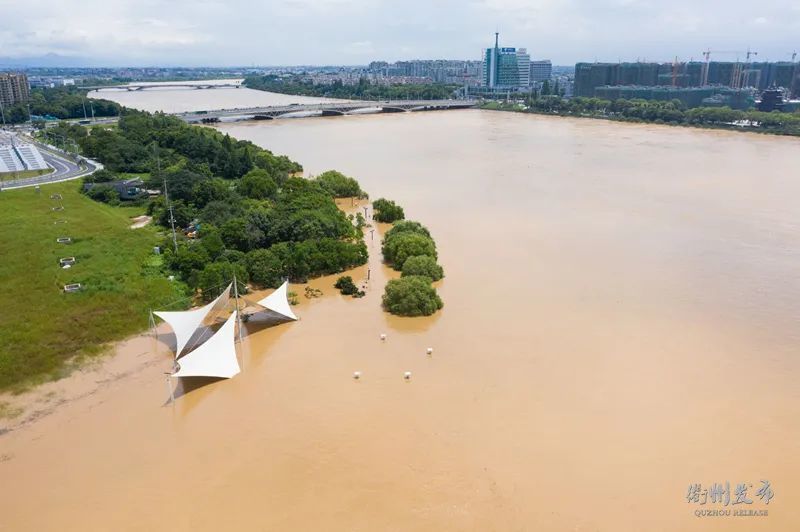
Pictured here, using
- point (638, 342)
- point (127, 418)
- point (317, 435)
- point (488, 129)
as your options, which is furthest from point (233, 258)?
point (488, 129)

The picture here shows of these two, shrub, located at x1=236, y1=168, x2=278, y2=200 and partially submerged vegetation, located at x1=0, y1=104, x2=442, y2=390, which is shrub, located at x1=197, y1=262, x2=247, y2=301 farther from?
shrub, located at x1=236, y1=168, x2=278, y2=200

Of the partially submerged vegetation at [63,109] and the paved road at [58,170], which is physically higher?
the partially submerged vegetation at [63,109]

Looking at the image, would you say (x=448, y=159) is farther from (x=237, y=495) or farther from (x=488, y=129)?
(x=237, y=495)

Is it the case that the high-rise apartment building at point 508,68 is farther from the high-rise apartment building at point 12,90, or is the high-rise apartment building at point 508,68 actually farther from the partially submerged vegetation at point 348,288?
the partially submerged vegetation at point 348,288

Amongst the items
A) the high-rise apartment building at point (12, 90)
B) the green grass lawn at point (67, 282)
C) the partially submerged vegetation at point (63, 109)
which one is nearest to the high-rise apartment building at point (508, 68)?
the partially submerged vegetation at point (63, 109)

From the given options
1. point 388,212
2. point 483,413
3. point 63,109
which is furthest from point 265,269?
point 63,109
